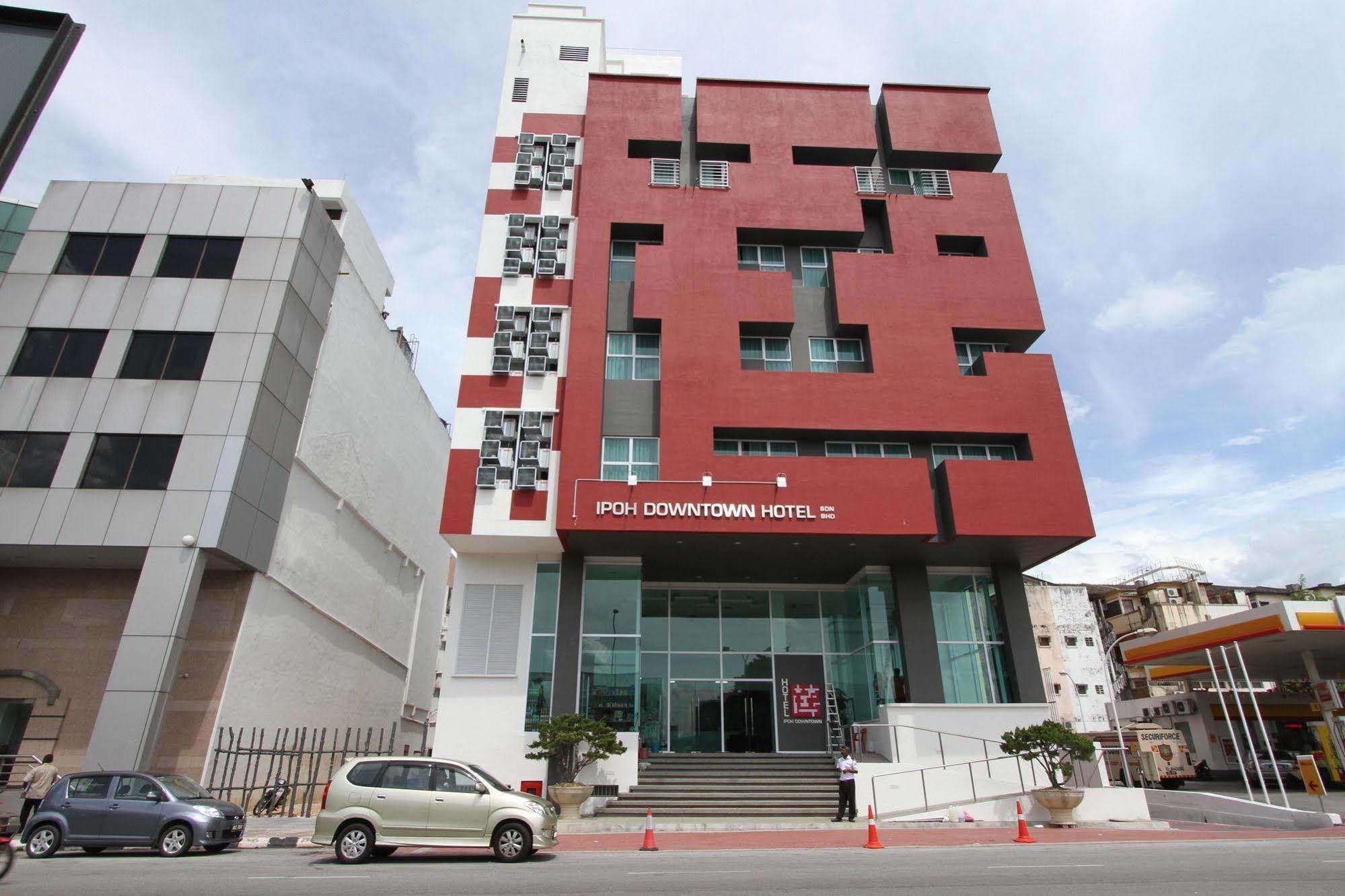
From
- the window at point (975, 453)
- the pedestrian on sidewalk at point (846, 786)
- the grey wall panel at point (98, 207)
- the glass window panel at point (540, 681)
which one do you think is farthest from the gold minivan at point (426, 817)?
the grey wall panel at point (98, 207)

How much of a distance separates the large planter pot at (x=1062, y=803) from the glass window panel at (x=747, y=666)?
9.13 m

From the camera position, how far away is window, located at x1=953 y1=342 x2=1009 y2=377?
80.5 feet

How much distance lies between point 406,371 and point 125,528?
16.9 m

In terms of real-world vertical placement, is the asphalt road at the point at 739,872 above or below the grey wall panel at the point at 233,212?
below

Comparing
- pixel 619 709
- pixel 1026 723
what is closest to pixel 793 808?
pixel 619 709

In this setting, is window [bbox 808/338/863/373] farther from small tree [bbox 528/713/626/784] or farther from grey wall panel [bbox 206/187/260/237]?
grey wall panel [bbox 206/187/260/237]

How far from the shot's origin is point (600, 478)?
2125cm

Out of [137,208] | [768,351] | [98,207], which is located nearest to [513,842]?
[768,351]

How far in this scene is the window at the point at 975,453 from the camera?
23203 millimetres

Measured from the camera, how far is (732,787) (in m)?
19.1

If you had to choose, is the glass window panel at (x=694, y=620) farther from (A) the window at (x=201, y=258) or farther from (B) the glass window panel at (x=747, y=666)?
(A) the window at (x=201, y=258)

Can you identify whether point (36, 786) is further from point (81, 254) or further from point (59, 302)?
point (81, 254)

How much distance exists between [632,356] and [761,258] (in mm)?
6407

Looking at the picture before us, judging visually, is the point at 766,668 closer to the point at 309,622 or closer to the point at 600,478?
the point at 600,478
